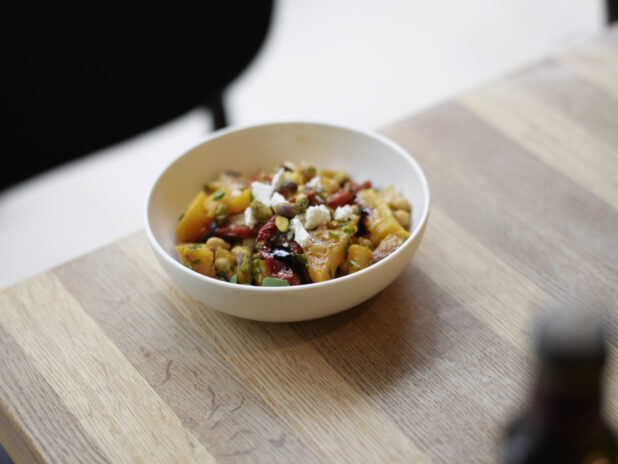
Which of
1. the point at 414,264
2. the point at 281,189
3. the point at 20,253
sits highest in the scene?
the point at 281,189

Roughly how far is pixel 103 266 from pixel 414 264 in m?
0.59

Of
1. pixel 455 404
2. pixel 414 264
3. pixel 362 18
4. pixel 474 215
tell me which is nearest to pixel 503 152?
pixel 474 215


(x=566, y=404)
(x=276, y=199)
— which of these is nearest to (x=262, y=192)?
(x=276, y=199)

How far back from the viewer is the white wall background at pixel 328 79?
2.80m

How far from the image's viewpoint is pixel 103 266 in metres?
1.31

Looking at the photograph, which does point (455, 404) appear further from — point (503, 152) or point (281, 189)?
point (503, 152)

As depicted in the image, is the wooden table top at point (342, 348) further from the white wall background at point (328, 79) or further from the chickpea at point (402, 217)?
the white wall background at point (328, 79)

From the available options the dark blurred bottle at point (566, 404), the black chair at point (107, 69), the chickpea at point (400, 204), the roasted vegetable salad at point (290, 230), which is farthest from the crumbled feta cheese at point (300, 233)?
the black chair at point (107, 69)

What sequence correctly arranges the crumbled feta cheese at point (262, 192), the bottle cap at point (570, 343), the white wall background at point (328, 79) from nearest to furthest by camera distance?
the bottle cap at point (570, 343) < the crumbled feta cheese at point (262, 192) < the white wall background at point (328, 79)

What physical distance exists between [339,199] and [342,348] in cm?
27

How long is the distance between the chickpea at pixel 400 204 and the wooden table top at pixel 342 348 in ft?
0.28

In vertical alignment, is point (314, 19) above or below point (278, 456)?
below

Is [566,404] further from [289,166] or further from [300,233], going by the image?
[289,166]

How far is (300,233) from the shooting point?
113cm
